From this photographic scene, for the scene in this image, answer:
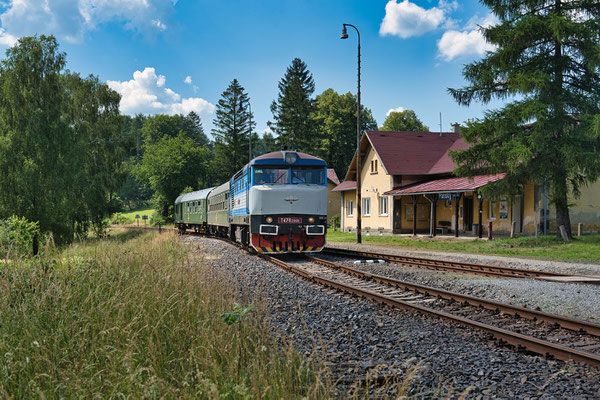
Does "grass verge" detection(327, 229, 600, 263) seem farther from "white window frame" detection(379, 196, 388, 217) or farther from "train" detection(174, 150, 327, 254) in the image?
"white window frame" detection(379, 196, 388, 217)

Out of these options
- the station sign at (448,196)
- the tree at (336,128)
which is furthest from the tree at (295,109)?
the station sign at (448,196)

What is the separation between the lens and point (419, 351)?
17.1 ft

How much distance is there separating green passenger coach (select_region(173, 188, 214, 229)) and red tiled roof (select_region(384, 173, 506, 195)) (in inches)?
471

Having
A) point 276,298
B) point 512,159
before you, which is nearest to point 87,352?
point 276,298

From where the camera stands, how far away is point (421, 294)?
8672 millimetres

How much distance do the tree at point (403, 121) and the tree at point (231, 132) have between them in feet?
64.1

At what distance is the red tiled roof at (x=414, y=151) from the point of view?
30545 mm

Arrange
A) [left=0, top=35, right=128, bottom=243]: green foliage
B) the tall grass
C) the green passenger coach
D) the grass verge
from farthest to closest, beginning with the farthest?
the green passenger coach < [left=0, top=35, right=128, bottom=243]: green foliage < the grass verge < the tall grass

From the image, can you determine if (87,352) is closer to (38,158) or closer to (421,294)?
(421,294)

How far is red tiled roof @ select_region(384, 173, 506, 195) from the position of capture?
22531 millimetres

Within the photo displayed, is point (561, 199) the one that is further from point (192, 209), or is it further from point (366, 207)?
point (192, 209)

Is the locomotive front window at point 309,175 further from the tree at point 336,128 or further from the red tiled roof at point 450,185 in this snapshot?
the tree at point 336,128

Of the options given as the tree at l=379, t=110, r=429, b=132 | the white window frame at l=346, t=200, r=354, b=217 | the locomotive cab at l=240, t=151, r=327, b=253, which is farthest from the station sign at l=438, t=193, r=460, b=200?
the tree at l=379, t=110, r=429, b=132

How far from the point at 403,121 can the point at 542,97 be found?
1774 inches
